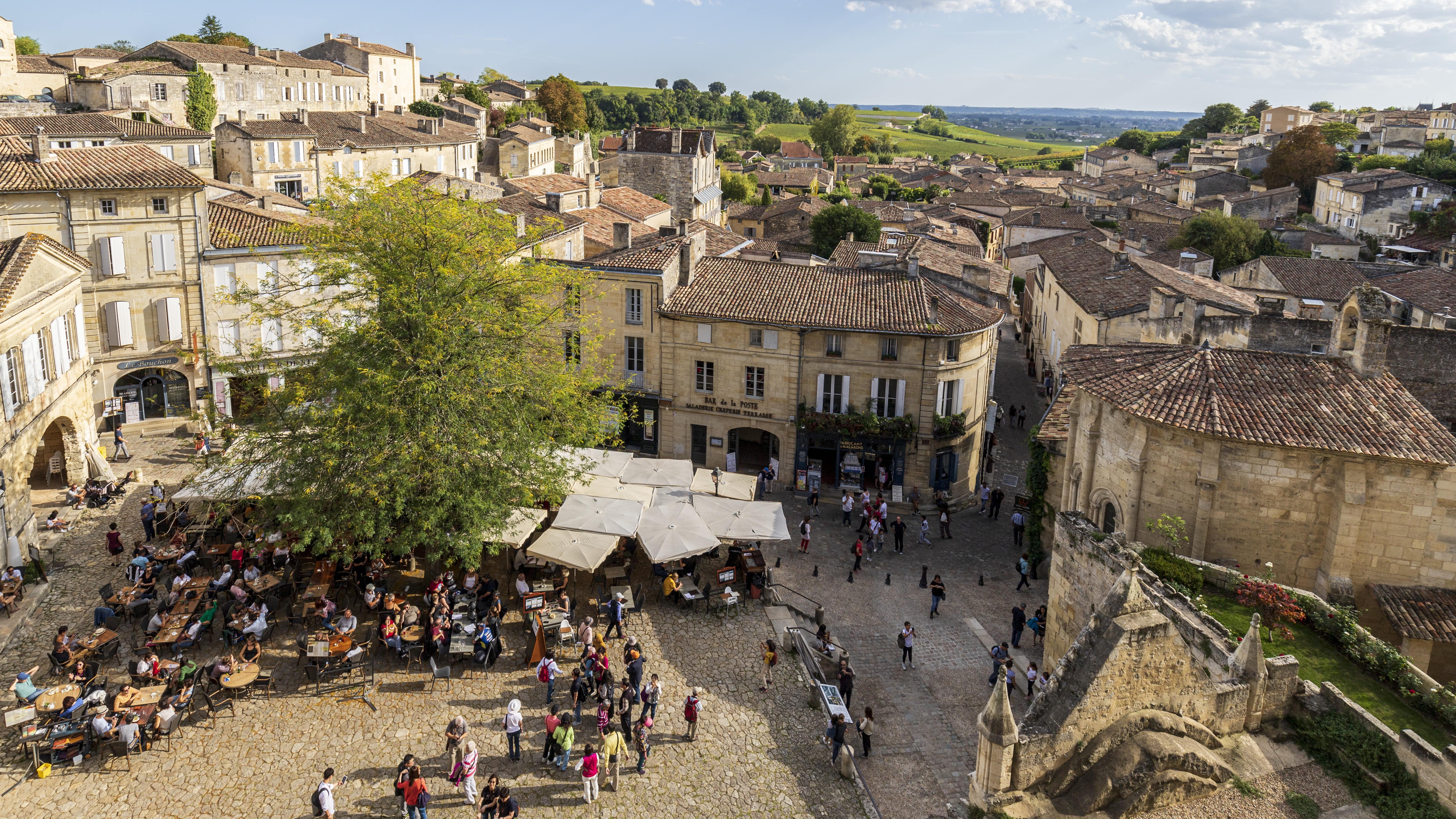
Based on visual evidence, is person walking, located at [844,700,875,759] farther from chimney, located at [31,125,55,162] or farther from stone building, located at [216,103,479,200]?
stone building, located at [216,103,479,200]

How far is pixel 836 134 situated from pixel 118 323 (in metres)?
152

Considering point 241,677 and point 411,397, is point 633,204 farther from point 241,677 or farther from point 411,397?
point 241,677

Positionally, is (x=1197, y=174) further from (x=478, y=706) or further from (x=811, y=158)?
(x=478, y=706)

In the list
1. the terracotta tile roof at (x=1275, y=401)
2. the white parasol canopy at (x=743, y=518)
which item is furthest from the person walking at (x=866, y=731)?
the terracotta tile roof at (x=1275, y=401)

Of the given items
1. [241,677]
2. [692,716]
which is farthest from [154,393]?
[692,716]

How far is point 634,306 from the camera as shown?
37438 mm

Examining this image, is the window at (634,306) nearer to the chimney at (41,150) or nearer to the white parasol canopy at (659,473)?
the white parasol canopy at (659,473)

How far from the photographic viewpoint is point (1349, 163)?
104062mm

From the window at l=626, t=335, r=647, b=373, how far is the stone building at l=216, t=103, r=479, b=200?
2431 cm

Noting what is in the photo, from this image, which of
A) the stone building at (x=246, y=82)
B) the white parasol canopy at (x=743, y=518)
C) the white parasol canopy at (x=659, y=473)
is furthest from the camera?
the stone building at (x=246, y=82)

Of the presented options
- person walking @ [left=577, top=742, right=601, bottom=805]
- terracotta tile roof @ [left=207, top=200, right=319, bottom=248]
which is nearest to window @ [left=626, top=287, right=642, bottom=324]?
terracotta tile roof @ [left=207, top=200, right=319, bottom=248]

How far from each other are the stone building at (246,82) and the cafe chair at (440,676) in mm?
59392

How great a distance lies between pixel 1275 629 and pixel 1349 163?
106424 mm

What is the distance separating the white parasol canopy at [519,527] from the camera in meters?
23.5
